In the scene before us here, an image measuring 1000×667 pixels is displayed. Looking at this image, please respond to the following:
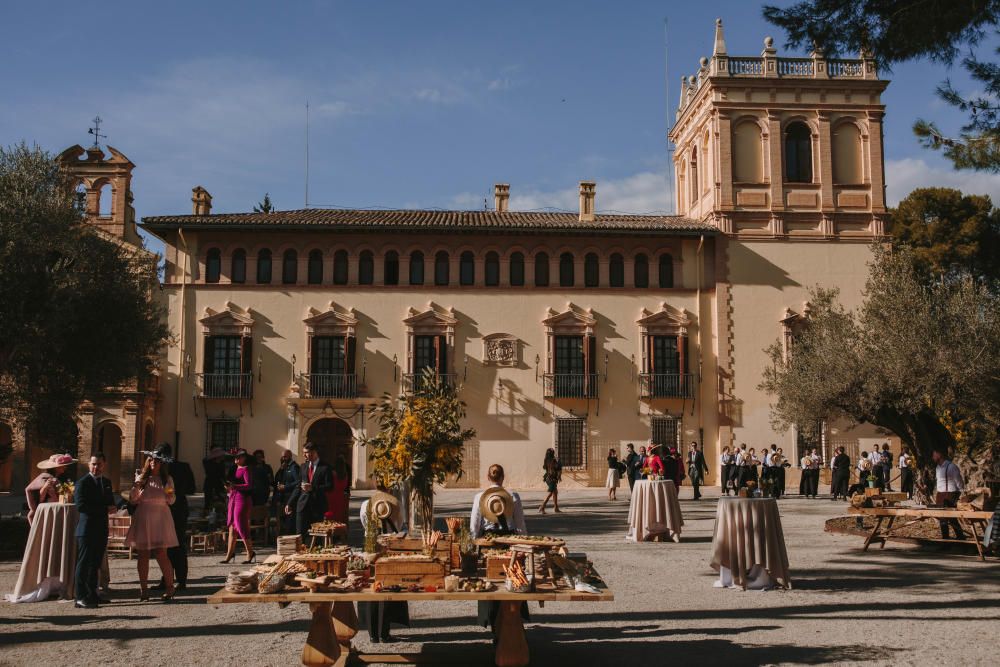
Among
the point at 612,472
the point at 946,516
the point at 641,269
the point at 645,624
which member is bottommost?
the point at 645,624

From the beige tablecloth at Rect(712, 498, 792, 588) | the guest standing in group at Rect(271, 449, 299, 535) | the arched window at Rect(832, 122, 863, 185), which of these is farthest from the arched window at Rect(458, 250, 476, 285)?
the beige tablecloth at Rect(712, 498, 792, 588)

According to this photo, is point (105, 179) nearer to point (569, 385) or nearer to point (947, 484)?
point (569, 385)

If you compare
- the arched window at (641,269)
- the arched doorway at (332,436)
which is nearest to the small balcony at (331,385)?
the arched doorway at (332,436)

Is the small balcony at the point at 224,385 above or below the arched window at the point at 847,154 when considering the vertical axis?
below

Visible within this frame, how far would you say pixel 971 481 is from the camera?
57.1ft

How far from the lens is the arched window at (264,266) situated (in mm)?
30562

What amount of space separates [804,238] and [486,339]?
38.1 ft

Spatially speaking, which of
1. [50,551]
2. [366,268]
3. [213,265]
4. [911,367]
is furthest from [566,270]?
[50,551]

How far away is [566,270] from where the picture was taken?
1229 inches

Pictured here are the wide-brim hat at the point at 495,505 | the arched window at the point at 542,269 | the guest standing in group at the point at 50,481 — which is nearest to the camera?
the wide-brim hat at the point at 495,505

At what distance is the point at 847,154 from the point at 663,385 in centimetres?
1076

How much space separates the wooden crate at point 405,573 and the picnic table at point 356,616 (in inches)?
5.9

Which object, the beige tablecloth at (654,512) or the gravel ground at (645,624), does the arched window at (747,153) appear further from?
the gravel ground at (645,624)

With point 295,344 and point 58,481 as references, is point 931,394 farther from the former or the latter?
point 295,344
